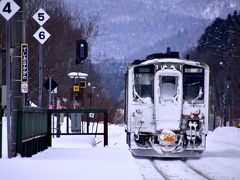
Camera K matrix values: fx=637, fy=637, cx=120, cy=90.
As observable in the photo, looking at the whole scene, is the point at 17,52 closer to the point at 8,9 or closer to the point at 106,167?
the point at 8,9

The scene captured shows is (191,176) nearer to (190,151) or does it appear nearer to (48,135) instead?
(190,151)

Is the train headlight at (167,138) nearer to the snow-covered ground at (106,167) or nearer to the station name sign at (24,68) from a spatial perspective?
the snow-covered ground at (106,167)

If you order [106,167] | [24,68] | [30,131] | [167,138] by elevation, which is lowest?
[106,167]

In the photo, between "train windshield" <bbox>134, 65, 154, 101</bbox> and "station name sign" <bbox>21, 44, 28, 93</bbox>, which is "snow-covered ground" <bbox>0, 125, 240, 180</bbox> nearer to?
"station name sign" <bbox>21, 44, 28, 93</bbox>

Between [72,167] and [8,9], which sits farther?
[8,9]

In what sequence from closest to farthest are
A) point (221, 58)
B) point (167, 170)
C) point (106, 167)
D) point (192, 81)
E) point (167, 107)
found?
point (106, 167), point (167, 170), point (167, 107), point (192, 81), point (221, 58)

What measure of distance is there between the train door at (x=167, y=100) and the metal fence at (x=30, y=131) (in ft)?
11.4

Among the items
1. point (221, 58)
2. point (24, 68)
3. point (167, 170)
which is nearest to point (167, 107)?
point (167, 170)

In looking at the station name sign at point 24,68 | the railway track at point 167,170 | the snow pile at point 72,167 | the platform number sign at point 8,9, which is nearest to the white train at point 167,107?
the railway track at point 167,170

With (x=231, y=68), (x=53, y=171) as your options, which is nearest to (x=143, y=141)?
(x=53, y=171)

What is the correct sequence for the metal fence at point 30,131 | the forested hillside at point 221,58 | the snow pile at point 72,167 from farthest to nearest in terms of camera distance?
the forested hillside at point 221,58 < the metal fence at point 30,131 < the snow pile at point 72,167

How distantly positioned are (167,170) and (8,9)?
5.42 m

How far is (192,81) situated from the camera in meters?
19.7

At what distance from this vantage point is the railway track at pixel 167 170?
1360cm
